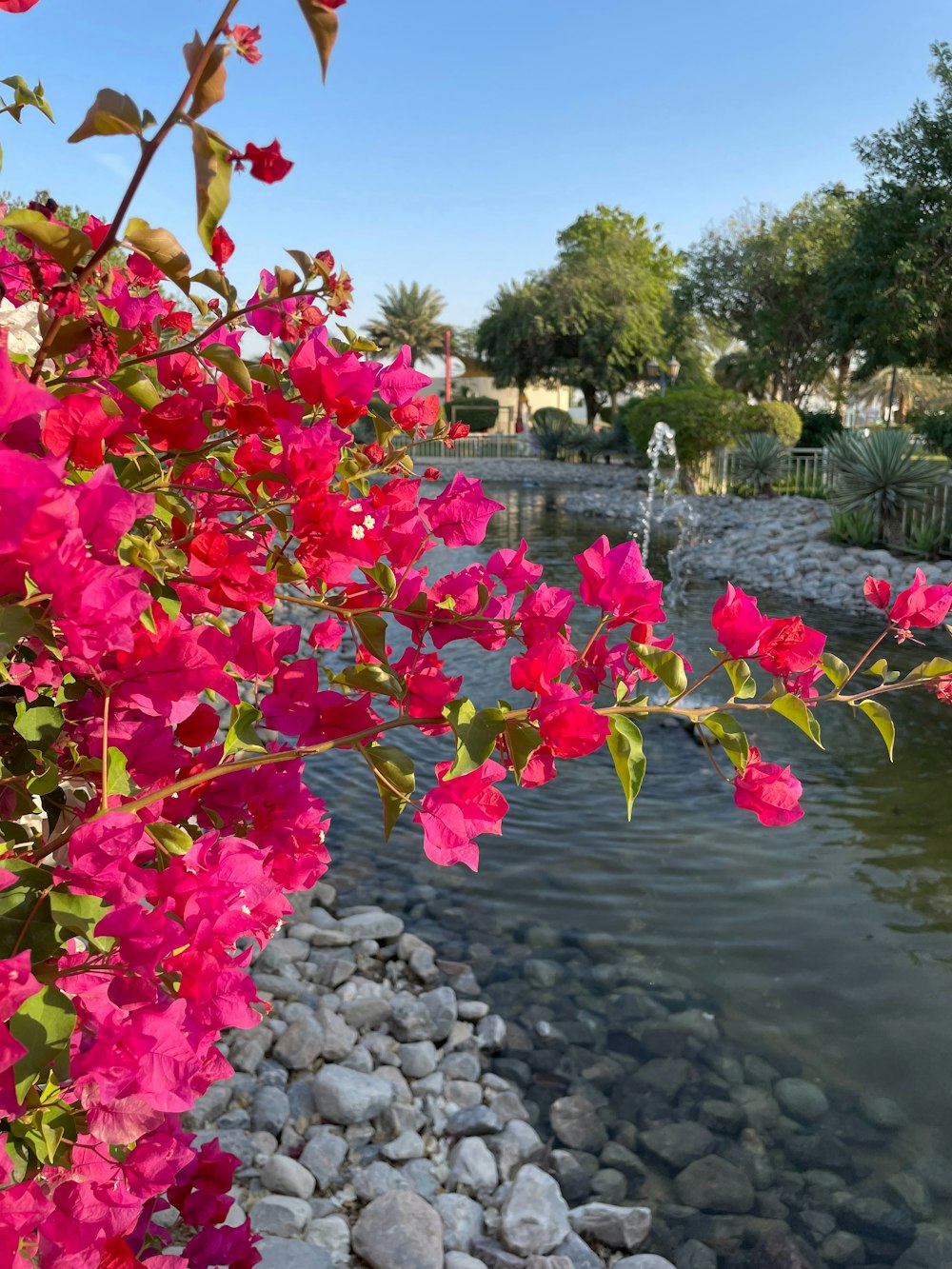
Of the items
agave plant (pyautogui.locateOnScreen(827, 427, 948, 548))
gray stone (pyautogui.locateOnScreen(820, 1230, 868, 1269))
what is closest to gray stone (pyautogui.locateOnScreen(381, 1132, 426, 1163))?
gray stone (pyautogui.locateOnScreen(820, 1230, 868, 1269))

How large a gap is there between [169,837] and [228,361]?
19.6 inches

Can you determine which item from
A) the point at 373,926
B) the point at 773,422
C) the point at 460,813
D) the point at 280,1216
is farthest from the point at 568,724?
the point at 773,422

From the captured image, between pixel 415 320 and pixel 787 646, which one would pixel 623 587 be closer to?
pixel 787 646

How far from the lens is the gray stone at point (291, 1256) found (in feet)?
7.18

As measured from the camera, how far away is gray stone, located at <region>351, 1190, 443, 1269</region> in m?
2.31

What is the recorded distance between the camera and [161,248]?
876 millimetres

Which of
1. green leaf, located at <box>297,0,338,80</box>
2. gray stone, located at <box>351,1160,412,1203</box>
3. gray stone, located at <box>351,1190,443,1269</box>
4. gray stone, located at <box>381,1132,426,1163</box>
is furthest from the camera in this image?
gray stone, located at <box>381,1132,426,1163</box>

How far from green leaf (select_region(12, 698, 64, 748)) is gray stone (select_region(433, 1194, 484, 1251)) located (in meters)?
2.00

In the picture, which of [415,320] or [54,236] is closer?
[54,236]

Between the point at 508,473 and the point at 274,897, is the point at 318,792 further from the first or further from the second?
the point at 508,473

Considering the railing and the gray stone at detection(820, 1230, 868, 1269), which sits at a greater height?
the railing

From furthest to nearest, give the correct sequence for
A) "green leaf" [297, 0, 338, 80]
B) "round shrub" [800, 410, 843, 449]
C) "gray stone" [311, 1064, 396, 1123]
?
"round shrub" [800, 410, 843, 449], "gray stone" [311, 1064, 396, 1123], "green leaf" [297, 0, 338, 80]

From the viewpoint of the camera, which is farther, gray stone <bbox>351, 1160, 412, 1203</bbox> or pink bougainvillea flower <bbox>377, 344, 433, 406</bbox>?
gray stone <bbox>351, 1160, 412, 1203</bbox>

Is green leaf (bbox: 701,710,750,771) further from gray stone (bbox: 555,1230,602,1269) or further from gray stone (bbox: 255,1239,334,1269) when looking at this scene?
gray stone (bbox: 555,1230,602,1269)
